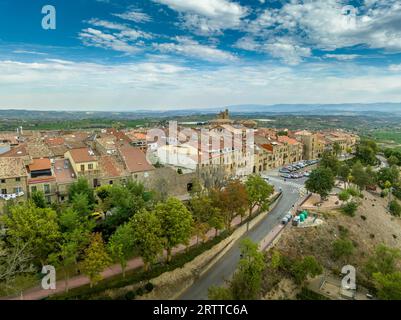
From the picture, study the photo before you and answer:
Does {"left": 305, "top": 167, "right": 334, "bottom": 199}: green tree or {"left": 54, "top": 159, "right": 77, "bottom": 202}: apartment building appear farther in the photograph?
{"left": 305, "top": 167, "right": 334, "bottom": 199}: green tree

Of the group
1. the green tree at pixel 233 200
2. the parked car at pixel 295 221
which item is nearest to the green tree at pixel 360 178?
the parked car at pixel 295 221

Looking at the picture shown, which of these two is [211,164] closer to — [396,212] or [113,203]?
[113,203]

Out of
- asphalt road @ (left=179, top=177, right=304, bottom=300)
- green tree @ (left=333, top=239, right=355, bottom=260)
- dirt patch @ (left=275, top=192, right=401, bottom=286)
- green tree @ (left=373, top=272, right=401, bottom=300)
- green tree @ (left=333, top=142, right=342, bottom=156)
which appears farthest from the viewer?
green tree @ (left=333, top=142, right=342, bottom=156)

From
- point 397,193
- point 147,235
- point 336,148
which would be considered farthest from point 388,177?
point 147,235

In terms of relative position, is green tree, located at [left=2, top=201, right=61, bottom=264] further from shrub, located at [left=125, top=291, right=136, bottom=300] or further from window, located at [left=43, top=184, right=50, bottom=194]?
window, located at [left=43, top=184, right=50, bottom=194]

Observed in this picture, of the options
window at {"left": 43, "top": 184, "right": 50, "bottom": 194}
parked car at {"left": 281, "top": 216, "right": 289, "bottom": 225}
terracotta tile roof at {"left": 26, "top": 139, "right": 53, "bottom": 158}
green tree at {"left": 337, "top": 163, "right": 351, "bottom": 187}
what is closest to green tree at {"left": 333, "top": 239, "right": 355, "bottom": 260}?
parked car at {"left": 281, "top": 216, "right": 289, "bottom": 225}
